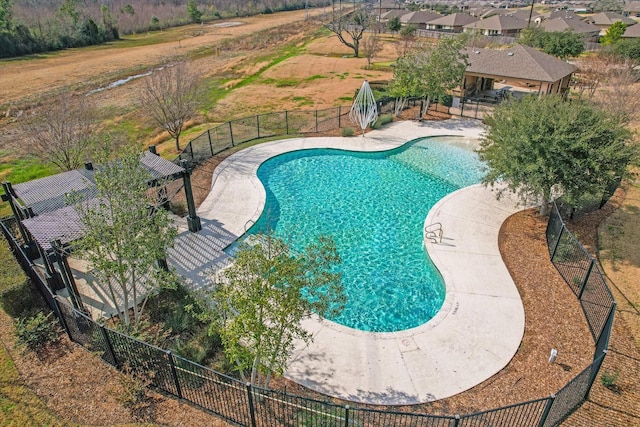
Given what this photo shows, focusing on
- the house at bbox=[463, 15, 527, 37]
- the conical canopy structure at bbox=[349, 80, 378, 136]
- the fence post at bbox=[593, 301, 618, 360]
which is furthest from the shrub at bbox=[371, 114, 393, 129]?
the house at bbox=[463, 15, 527, 37]

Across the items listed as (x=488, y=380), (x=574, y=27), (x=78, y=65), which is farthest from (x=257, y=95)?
(x=574, y=27)

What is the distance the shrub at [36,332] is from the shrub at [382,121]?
20.7 m

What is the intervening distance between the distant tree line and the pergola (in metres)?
61.2

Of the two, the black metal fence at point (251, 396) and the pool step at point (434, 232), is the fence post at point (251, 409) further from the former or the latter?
the pool step at point (434, 232)

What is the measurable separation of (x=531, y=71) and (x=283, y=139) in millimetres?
17672

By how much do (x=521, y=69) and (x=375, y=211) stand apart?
18.6m

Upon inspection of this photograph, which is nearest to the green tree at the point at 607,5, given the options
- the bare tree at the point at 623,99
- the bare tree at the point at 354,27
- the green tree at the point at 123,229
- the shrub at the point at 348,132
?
the bare tree at the point at 354,27

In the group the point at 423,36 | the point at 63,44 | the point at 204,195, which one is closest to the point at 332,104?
the point at 204,195

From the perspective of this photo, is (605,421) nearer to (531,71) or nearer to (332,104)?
(531,71)

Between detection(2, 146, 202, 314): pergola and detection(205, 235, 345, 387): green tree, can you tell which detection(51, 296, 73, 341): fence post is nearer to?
detection(2, 146, 202, 314): pergola

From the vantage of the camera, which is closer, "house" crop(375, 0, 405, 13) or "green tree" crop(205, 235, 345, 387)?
"green tree" crop(205, 235, 345, 387)

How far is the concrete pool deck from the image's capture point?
920 centimetres

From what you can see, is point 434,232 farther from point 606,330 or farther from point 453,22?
point 453,22

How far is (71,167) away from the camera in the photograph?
17.3 metres
